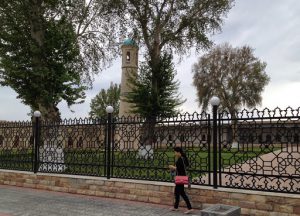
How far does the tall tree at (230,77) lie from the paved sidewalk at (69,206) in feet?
95.1

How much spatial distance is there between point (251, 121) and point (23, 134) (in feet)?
28.0

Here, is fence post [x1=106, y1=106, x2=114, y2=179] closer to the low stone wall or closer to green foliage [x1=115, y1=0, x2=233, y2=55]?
the low stone wall

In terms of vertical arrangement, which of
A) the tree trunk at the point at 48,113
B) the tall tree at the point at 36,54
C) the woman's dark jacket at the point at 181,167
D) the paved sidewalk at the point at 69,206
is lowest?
the paved sidewalk at the point at 69,206

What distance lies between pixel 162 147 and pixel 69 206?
277 cm

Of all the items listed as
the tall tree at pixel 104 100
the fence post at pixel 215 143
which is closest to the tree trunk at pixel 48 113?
the fence post at pixel 215 143

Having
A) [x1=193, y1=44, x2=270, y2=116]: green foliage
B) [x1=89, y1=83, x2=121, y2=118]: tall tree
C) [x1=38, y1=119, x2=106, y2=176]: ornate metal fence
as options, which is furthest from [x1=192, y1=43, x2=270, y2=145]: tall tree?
[x1=38, y1=119, x2=106, y2=176]: ornate metal fence

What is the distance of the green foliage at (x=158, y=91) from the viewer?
20594 mm

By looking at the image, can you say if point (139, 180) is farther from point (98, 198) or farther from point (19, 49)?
point (19, 49)

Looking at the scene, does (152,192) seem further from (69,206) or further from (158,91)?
(158,91)

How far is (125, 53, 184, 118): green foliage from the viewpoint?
2059 centimetres

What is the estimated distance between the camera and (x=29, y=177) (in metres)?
11.9

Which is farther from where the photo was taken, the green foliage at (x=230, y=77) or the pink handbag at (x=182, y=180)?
the green foliage at (x=230, y=77)

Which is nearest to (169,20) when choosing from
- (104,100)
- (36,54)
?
(36,54)

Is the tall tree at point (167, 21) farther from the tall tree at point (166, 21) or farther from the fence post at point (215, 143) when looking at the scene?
the fence post at point (215, 143)
